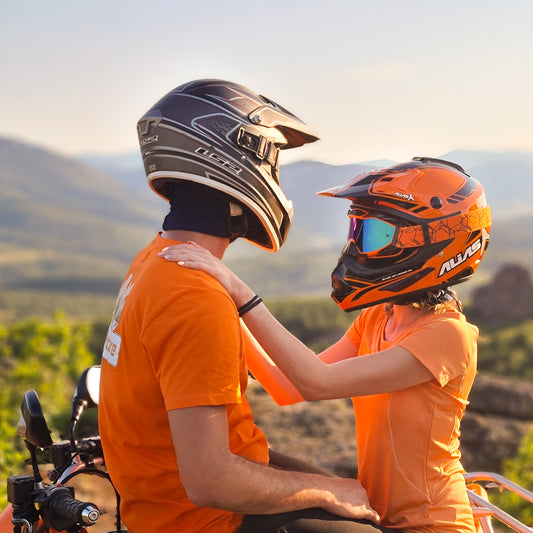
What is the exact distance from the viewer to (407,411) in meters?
3.16

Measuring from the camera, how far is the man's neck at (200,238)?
2.96 m

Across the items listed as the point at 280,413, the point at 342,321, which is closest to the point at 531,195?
the point at 280,413

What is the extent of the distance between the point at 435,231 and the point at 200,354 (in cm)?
144

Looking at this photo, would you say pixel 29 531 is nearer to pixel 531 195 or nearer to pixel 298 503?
pixel 298 503

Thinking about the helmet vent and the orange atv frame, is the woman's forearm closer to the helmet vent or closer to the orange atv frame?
the helmet vent

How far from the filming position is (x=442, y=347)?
122 inches

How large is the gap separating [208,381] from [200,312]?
25cm

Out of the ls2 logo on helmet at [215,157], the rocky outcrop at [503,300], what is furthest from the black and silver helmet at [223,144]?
the rocky outcrop at [503,300]

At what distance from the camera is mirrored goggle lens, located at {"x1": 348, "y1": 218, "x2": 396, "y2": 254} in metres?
3.40

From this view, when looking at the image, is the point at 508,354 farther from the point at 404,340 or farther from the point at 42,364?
the point at 404,340

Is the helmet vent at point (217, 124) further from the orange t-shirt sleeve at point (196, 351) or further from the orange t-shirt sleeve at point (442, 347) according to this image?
the orange t-shirt sleeve at point (442, 347)

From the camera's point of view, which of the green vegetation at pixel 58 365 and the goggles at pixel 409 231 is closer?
the goggles at pixel 409 231

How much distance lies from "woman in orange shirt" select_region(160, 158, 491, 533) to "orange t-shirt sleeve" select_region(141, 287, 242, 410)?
242 millimetres

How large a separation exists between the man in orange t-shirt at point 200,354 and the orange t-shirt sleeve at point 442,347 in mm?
649
